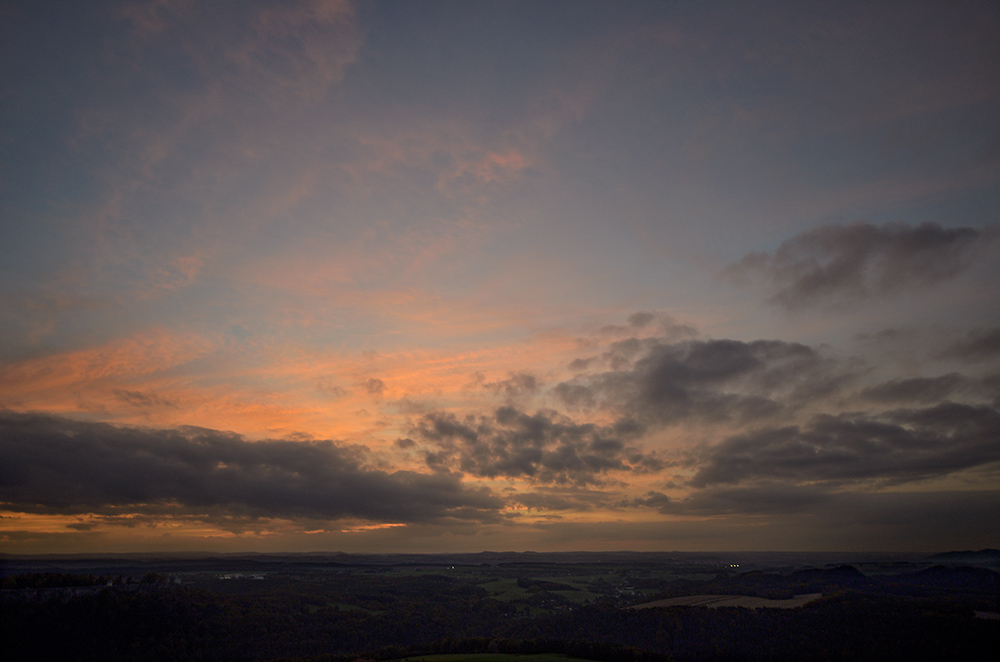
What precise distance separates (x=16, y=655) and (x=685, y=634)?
610ft

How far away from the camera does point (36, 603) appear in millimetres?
130750

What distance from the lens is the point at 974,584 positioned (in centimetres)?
18650

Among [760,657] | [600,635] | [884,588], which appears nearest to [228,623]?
[600,635]

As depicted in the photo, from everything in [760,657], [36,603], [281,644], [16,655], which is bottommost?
[281,644]

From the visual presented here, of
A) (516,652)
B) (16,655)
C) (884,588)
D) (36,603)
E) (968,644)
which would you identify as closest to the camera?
(968,644)

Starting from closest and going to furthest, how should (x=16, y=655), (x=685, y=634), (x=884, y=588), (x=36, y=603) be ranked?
(x=16, y=655) < (x=36, y=603) < (x=685, y=634) < (x=884, y=588)

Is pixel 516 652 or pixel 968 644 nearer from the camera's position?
pixel 968 644

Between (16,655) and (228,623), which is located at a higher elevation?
(16,655)

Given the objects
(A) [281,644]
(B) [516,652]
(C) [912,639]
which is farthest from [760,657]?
(A) [281,644]

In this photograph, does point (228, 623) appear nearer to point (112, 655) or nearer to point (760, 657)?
point (112, 655)

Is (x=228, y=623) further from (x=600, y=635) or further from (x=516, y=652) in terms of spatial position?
(x=600, y=635)

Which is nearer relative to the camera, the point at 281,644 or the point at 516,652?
the point at 516,652

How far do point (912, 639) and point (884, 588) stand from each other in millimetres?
101317

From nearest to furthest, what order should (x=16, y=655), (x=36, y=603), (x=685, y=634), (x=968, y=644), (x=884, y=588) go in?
(x=968, y=644)
(x=16, y=655)
(x=36, y=603)
(x=685, y=634)
(x=884, y=588)
